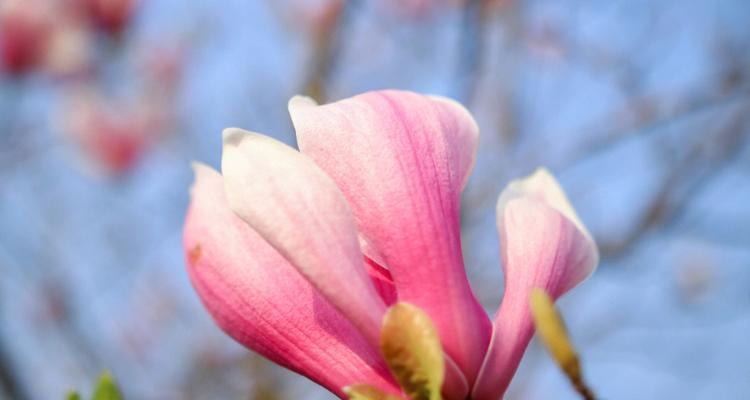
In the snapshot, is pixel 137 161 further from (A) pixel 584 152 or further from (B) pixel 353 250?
(B) pixel 353 250

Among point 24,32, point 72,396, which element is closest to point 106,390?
point 72,396

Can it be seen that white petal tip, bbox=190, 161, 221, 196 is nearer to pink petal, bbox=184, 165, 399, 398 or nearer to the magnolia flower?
pink petal, bbox=184, 165, 399, 398

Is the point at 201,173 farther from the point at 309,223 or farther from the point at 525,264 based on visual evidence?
the point at 525,264

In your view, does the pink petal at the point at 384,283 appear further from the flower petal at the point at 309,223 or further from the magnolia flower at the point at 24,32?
the magnolia flower at the point at 24,32

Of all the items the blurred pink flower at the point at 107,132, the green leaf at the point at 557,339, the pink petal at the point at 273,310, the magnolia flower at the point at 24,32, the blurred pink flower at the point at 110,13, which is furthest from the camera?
the blurred pink flower at the point at 107,132

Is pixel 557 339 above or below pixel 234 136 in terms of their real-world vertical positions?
below

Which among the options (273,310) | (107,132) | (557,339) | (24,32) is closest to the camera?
(557,339)

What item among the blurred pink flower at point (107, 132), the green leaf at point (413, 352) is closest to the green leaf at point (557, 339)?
the green leaf at point (413, 352)

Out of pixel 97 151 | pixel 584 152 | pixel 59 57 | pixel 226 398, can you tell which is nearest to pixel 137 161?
Answer: pixel 97 151
